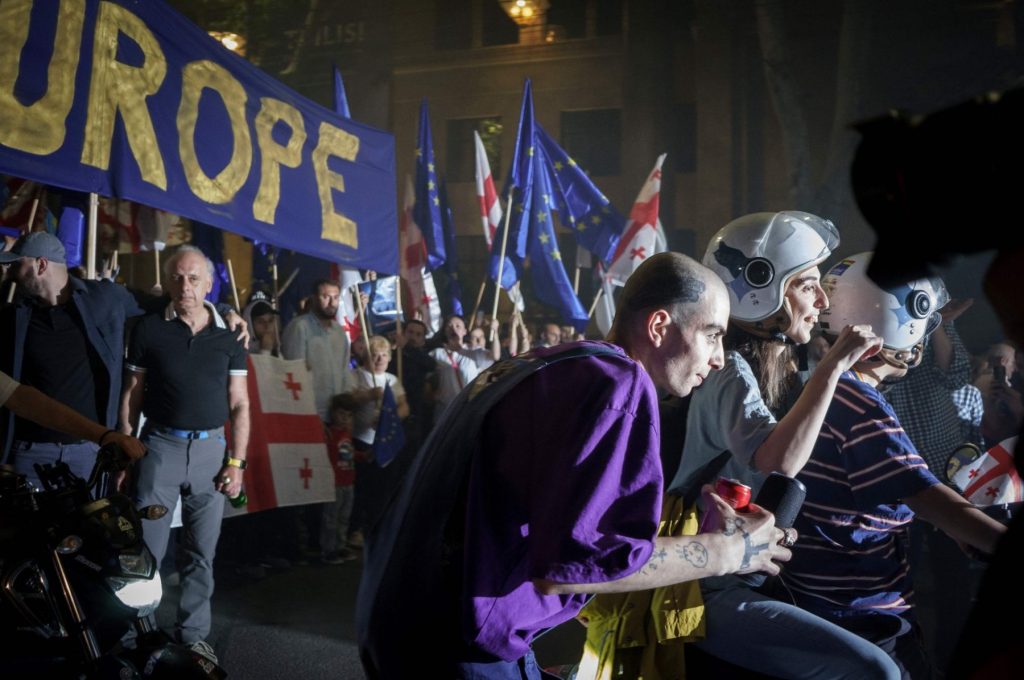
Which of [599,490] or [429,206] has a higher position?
[429,206]

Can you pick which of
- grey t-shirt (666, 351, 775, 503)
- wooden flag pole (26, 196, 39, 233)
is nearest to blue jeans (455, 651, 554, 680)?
grey t-shirt (666, 351, 775, 503)

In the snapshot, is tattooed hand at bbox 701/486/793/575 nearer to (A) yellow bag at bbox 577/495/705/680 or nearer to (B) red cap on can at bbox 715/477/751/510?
(B) red cap on can at bbox 715/477/751/510

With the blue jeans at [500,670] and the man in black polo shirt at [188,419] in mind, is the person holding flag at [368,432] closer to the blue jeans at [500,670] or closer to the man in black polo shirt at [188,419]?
the man in black polo shirt at [188,419]

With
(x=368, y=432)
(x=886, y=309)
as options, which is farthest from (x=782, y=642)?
(x=368, y=432)

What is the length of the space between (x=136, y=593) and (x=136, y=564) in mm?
91

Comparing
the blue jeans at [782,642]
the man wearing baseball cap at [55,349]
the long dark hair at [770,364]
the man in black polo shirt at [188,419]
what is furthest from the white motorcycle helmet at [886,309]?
the man wearing baseball cap at [55,349]

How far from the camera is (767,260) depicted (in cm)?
312

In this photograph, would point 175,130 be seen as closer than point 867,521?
No

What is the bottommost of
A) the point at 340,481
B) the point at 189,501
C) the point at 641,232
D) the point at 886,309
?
the point at 340,481

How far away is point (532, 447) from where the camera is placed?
5.57 feet

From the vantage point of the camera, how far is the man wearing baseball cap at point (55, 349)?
4.50 m

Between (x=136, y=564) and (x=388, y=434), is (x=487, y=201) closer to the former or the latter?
(x=388, y=434)

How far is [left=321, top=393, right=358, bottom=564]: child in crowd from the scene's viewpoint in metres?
7.57

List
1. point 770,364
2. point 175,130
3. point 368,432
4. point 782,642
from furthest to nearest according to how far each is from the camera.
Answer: point 368,432 → point 175,130 → point 770,364 → point 782,642
